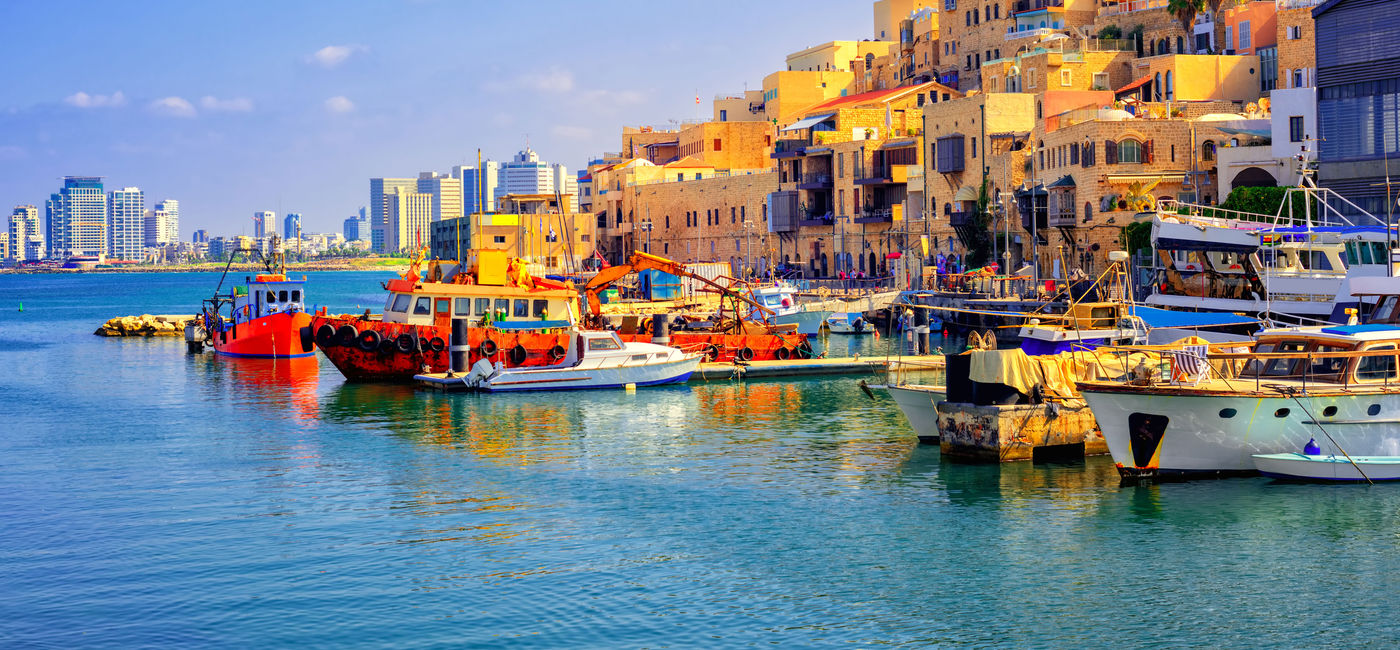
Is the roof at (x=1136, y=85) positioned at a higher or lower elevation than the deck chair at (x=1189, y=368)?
higher

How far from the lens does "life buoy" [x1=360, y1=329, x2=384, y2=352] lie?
3934 cm

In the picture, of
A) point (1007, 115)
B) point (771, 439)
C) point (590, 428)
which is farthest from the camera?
point (1007, 115)

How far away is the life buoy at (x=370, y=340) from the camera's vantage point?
129ft

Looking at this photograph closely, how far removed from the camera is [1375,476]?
71.1 ft

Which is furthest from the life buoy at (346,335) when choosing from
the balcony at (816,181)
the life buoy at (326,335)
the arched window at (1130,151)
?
the balcony at (816,181)

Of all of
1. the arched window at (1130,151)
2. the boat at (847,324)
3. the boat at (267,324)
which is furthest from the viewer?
the boat at (847,324)

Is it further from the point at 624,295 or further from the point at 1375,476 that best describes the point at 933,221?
the point at 1375,476

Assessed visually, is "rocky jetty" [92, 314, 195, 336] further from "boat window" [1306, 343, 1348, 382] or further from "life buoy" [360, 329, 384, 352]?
"boat window" [1306, 343, 1348, 382]

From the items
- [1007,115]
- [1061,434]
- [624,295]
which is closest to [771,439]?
[1061,434]

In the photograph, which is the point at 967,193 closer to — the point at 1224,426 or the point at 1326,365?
the point at 1326,365

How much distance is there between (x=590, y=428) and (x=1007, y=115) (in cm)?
4357

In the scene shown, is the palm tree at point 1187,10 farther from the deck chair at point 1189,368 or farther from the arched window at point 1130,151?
the deck chair at point 1189,368

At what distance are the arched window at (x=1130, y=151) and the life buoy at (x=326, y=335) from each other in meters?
31.2

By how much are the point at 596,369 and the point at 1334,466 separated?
20.1 m
